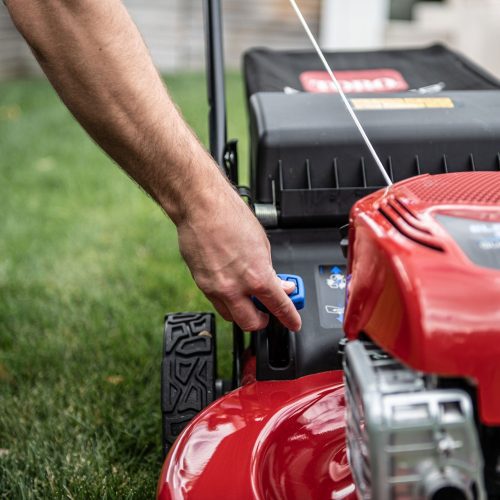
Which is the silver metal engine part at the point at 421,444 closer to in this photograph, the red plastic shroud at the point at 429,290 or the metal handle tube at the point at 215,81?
the red plastic shroud at the point at 429,290

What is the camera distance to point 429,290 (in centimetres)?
74

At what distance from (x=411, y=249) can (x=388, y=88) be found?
105cm

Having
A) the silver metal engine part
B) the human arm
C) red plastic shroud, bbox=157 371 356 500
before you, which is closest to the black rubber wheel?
red plastic shroud, bbox=157 371 356 500

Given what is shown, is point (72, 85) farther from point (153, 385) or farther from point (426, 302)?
point (153, 385)

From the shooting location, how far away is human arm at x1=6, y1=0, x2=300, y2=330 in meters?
0.96

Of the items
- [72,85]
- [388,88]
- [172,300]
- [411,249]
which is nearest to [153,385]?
[172,300]

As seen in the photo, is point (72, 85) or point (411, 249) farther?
point (72, 85)

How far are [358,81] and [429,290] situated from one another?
3.65 ft

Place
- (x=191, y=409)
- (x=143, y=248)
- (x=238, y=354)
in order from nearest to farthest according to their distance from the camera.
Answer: (x=191, y=409)
(x=238, y=354)
(x=143, y=248)

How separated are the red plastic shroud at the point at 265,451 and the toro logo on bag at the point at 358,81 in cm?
84

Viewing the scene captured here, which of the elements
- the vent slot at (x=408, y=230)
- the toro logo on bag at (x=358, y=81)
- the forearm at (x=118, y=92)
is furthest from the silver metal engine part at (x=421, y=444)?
the toro logo on bag at (x=358, y=81)

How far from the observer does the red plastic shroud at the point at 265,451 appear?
0.95 metres

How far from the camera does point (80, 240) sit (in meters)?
2.91

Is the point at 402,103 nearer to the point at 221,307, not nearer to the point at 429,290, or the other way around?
the point at 221,307
